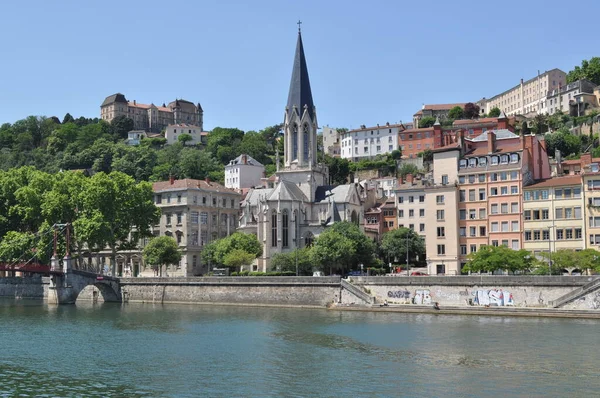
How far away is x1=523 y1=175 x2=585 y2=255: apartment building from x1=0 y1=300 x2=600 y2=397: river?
1706cm

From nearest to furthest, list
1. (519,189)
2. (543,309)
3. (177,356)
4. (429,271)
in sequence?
1. (177,356)
2. (543,309)
3. (519,189)
4. (429,271)

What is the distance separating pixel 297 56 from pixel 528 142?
35615mm

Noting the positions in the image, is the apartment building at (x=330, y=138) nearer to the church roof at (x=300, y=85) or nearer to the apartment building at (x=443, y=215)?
the church roof at (x=300, y=85)

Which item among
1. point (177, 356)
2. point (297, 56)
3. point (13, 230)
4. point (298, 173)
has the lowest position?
point (177, 356)

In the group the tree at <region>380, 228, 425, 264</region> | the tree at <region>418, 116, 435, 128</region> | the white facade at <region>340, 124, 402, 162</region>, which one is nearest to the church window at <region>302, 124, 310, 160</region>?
the tree at <region>380, 228, 425, 264</region>

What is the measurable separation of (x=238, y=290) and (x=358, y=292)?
1330 centimetres

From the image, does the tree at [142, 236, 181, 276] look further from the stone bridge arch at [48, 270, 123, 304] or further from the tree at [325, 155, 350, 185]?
the tree at [325, 155, 350, 185]

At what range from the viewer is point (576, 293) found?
56.1 m

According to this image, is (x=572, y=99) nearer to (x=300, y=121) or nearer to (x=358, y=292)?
(x=300, y=121)

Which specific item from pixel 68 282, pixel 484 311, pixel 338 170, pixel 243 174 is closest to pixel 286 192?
pixel 68 282

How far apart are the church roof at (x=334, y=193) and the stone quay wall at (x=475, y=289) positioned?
1145 inches

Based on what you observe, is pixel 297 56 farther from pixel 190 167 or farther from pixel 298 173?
pixel 190 167

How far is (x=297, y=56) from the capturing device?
101m

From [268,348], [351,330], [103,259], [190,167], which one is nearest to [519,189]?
[351,330]
